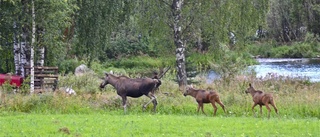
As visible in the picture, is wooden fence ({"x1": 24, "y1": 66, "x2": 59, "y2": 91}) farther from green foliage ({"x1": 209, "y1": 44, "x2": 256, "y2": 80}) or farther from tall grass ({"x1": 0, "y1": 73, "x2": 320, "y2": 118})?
green foliage ({"x1": 209, "y1": 44, "x2": 256, "y2": 80})

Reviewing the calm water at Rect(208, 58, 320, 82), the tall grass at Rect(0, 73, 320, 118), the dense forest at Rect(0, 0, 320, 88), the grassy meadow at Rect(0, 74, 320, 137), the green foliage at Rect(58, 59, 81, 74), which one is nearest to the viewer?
the grassy meadow at Rect(0, 74, 320, 137)

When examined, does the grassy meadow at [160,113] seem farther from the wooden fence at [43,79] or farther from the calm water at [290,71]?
the calm water at [290,71]

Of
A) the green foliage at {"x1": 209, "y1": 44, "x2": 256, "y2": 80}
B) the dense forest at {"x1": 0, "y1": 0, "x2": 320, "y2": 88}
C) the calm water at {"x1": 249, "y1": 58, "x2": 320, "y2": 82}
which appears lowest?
the calm water at {"x1": 249, "y1": 58, "x2": 320, "y2": 82}

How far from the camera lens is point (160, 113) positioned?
18.3 metres

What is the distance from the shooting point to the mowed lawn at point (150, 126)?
13375 millimetres

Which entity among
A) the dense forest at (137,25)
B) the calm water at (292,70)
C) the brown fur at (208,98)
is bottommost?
the calm water at (292,70)

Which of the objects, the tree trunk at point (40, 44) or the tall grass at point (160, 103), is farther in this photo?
the tree trunk at point (40, 44)

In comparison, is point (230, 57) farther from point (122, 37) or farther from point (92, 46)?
point (122, 37)

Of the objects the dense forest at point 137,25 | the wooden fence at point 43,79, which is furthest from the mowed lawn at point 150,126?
the dense forest at point 137,25

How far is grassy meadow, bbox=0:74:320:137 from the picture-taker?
45.1 ft

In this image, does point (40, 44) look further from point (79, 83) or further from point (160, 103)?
point (160, 103)

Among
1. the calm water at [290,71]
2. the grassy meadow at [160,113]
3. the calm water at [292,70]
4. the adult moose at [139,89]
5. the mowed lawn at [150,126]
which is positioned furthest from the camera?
the calm water at [292,70]

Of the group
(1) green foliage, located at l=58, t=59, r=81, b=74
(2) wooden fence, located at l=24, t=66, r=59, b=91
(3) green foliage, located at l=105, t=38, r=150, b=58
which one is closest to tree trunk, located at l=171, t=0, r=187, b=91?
(2) wooden fence, located at l=24, t=66, r=59, b=91

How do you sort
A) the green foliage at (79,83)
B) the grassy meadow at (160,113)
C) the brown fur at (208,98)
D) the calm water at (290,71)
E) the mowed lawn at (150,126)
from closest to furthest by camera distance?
the mowed lawn at (150,126) < the grassy meadow at (160,113) < the brown fur at (208,98) < the green foliage at (79,83) < the calm water at (290,71)
